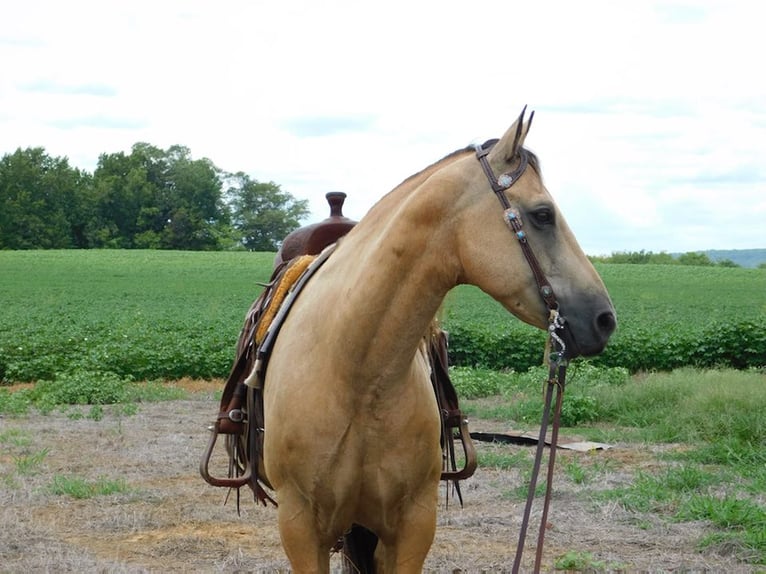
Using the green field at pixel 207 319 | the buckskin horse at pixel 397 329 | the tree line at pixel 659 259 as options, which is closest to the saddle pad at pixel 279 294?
the buckskin horse at pixel 397 329

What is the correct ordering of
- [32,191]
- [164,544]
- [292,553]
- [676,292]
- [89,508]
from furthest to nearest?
[32,191] → [676,292] → [89,508] → [164,544] → [292,553]

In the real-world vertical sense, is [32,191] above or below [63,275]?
above

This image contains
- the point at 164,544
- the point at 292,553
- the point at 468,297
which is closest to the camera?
the point at 292,553

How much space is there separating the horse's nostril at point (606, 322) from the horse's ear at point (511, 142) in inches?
21.2

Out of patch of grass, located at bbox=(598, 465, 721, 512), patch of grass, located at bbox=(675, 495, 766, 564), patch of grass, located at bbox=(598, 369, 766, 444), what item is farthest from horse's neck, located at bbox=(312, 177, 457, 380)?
patch of grass, located at bbox=(598, 369, 766, 444)

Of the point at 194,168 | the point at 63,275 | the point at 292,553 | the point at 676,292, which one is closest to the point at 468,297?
the point at 676,292

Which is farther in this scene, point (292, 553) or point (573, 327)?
point (292, 553)

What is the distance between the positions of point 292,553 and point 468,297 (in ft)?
91.5

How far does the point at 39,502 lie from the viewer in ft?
23.4

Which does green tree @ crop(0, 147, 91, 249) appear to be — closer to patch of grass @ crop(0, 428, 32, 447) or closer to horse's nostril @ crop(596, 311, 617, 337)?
patch of grass @ crop(0, 428, 32, 447)

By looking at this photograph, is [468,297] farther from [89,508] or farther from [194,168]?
[194,168]

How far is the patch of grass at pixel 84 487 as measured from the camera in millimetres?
7383

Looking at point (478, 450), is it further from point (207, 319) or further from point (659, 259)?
point (659, 259)

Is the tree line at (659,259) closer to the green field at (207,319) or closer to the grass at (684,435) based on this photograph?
the green field at (207,319)
